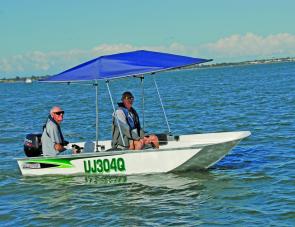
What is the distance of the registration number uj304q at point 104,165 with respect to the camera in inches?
463

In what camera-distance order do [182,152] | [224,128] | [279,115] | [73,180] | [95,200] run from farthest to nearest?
[279,115]
[224,128]
[73,180]
[182,152]
[95,200]

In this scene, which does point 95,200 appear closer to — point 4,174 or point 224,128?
point 4,174

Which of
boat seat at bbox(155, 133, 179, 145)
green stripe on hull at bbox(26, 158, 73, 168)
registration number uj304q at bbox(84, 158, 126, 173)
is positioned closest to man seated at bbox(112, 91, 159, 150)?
registration number uj304q at bbox(84, 158, 126, 173)

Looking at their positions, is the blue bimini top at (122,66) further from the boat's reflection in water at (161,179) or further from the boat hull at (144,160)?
the boat's reflection in water at (161,179)

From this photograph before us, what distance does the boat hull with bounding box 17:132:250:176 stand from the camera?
450 inches

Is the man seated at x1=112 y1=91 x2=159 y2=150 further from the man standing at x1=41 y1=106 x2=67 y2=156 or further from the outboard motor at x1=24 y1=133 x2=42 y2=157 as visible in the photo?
the outboard motor at x1=24 y1=133 x2=42 y2=157

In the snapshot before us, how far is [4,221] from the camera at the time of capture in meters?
9.62

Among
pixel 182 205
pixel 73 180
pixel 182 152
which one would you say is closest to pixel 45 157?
pixel 73 180

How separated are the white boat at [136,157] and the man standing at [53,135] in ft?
0.59

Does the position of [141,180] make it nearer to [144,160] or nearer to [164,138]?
[144,160]

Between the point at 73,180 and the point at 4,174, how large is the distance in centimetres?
241

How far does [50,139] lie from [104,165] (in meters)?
1.37

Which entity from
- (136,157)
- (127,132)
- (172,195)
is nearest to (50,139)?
(127,132)

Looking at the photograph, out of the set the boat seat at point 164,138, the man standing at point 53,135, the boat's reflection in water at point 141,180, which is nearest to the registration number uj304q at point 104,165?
the boat's reflection in water at point 141,180
